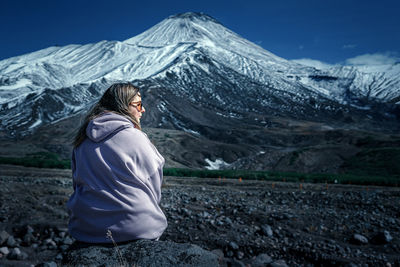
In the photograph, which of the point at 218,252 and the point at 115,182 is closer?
the point at 115,182

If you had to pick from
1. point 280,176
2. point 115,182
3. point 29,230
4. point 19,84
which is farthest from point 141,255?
point 19,84

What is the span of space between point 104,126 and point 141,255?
88 cm

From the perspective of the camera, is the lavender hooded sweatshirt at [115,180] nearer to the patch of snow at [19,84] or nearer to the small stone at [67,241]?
the small stone at [67,241]

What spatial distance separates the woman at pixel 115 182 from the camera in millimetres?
2225

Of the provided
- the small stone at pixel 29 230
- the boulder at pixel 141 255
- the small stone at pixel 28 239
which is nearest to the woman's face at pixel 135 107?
the boulder at pixel 141 255

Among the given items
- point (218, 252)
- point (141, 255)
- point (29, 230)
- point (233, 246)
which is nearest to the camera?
point (141, 255)

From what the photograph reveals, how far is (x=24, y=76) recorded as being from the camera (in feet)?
400

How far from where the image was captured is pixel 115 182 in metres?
2.23

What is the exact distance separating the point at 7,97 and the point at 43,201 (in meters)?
111

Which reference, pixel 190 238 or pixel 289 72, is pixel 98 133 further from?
pixel 289 72

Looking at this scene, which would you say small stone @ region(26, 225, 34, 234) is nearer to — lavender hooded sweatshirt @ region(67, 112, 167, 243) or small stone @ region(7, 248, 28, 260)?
small stone @ region(7, 248, 28, 260)

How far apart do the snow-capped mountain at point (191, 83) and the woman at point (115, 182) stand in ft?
198

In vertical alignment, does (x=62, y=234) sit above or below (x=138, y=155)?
below

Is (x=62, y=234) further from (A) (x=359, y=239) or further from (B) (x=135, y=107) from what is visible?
(A) (x=359, y=239)
